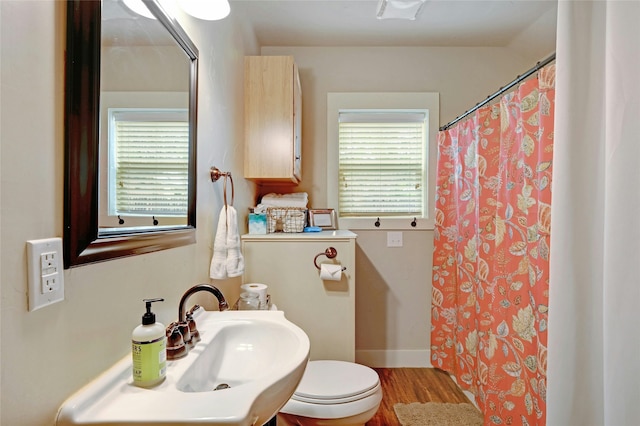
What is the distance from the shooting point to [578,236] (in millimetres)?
715

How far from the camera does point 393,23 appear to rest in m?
2.18

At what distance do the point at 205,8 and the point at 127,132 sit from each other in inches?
24.3

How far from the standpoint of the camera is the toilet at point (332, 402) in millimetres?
1339

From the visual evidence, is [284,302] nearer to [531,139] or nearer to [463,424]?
[463,424]

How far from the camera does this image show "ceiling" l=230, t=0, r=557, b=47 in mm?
1981

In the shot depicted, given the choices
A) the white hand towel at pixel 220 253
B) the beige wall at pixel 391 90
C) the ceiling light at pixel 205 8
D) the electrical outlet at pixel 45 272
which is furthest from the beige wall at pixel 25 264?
the beige wall at pixel 391 90

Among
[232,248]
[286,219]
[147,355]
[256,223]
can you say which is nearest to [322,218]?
[286,219]

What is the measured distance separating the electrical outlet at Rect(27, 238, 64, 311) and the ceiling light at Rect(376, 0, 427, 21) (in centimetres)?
197

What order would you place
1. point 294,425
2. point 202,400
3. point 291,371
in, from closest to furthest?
point 202,400
point 291,371
point 294,425

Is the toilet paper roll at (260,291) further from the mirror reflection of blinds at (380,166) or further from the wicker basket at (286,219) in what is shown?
the mirror reflection of blinds at (380,166)

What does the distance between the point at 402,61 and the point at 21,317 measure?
2691mm

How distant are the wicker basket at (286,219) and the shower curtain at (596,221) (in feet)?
4.84

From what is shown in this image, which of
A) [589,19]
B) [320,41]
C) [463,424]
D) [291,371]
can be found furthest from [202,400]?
[320,41]

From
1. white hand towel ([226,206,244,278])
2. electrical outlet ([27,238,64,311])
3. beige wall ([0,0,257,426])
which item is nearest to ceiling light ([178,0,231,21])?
beige wall ([0,0,257,426])
